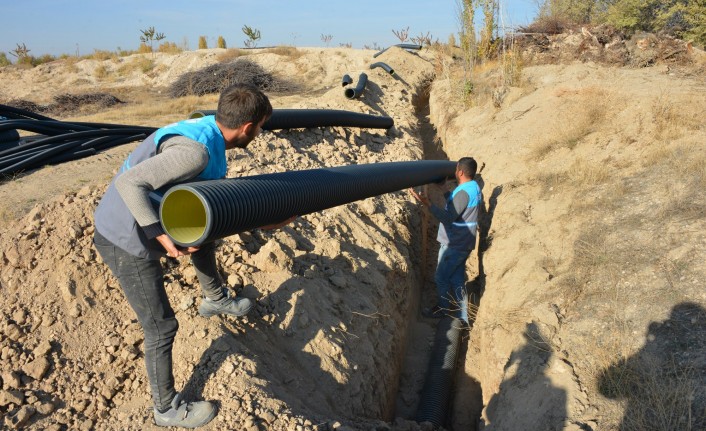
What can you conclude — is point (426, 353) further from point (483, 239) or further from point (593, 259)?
point (593, 259)

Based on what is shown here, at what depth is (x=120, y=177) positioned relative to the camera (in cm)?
233

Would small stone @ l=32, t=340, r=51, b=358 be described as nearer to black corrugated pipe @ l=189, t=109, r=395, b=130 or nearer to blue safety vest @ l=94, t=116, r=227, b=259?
blue safety vest @ l=94, t=116, r=227, b=259

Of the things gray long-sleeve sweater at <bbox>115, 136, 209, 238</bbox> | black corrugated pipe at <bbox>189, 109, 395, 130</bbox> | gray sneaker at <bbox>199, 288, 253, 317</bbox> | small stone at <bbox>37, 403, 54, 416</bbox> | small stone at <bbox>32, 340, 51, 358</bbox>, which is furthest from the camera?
black corrugated pipe at <bbox>189, 109, 395, 130</bbox>

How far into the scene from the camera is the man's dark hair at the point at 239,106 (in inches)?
97.4

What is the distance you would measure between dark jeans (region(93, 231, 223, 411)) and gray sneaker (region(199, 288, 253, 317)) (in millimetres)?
716

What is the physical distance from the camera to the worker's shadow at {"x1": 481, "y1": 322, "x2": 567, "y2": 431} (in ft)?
Answer: 11.4

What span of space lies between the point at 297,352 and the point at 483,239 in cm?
366

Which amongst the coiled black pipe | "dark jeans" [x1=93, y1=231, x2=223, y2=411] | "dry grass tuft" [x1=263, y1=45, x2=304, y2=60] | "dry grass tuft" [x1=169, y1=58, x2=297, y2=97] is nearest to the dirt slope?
"dark jeans" [x1=93, y1=231, x2=223, y2=411]

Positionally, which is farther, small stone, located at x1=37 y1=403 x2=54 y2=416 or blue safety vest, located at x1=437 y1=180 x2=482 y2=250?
blue safety vest, located at x1=437 y1=180 x2=482 y2=250

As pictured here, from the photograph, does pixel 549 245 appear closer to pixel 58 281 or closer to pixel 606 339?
pixel 606 339

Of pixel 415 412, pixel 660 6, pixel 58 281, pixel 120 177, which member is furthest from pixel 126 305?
pixel 660 6

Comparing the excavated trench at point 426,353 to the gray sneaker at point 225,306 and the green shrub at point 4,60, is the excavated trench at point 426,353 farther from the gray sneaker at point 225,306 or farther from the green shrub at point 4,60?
the green shrub at point 4,60

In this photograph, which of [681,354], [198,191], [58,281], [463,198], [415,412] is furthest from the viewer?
[463,198]

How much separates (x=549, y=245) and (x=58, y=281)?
15.7 ft
